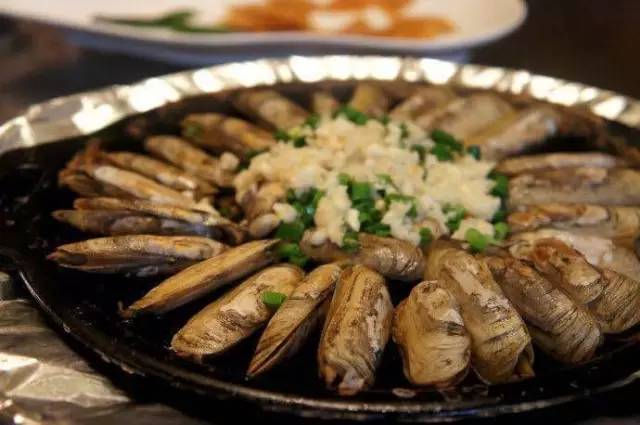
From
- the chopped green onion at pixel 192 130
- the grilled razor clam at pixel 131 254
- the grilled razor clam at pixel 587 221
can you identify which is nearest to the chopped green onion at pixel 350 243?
the grilled razor clam at pixel 131 254

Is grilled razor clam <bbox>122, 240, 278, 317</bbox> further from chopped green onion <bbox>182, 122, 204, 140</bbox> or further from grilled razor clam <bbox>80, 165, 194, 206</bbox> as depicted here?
chopped green onion <bbox>182, 122, 204, 140</bbox>

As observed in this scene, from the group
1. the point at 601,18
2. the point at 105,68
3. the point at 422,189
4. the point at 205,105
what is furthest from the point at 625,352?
the point at 601,18

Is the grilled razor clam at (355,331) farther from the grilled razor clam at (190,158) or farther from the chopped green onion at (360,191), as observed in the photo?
the grilled razor clam at (190,158)

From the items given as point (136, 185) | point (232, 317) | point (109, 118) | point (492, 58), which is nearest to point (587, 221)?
point (232, 317)

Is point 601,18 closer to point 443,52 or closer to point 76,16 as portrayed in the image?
point 443,52

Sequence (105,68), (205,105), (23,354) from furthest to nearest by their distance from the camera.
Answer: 1. (105,68)
2. (205,105)
3. (23,354)

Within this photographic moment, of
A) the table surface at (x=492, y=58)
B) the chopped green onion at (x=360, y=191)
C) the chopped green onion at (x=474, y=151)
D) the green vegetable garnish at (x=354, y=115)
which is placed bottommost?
the chopped green onion at (x=360, y=191)
